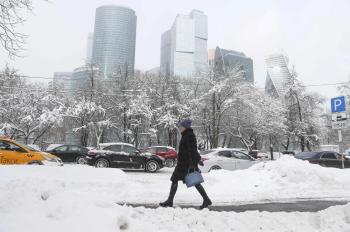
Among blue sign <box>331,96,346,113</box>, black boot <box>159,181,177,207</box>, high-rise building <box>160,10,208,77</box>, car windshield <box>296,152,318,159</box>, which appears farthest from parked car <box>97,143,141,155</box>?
high-rise building <box>160,10,208,77</box>

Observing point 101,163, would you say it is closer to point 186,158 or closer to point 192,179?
point 186,158

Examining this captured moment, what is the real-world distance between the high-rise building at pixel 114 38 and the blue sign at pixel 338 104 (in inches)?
1301

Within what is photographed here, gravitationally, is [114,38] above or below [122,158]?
above

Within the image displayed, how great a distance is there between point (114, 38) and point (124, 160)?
4768 centimetres

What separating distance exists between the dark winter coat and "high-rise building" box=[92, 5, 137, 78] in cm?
3879

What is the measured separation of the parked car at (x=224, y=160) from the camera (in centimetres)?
1677

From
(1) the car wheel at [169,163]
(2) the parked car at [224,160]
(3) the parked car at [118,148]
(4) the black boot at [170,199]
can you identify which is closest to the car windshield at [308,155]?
(2) the parked car at [224,160]

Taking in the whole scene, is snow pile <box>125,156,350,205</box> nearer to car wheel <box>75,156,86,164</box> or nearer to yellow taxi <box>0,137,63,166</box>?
yellow taxi <box>0,137,63,166</box>

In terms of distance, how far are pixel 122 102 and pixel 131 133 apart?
422cm

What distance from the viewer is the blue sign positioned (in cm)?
1499

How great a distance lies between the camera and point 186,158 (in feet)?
22.9

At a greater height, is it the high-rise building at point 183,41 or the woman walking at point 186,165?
the high-rise building at point 183,41

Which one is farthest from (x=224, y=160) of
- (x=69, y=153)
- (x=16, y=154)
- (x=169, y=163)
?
(x=69, y=153)

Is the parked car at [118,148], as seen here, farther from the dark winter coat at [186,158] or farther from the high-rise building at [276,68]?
the high-rise building at [276,68]
